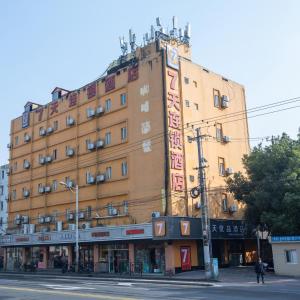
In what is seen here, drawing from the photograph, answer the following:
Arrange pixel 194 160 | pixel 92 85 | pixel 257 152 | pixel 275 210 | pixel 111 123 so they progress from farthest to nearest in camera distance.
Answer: pixel 92 85
pixel 111 123
pixel 194 160
pixel 257 152
pixel 275 210

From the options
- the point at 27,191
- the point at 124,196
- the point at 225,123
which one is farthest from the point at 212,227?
the point at 27,191

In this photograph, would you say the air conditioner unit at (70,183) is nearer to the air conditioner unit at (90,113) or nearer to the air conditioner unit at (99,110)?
the air conditioner unit at (90,113)

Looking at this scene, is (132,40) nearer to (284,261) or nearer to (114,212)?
(114,212)

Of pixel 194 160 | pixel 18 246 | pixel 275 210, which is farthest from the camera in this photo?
pixel 18 246

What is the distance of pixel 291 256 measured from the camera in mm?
32312

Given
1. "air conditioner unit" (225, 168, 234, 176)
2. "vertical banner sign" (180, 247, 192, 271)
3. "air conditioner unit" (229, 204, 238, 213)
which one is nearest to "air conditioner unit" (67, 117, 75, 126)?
"air conditioner unit" (225, 168, 234, 176)

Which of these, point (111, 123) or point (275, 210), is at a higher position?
point (111, 123)

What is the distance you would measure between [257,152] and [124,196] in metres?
12.3

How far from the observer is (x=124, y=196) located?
41000 mm

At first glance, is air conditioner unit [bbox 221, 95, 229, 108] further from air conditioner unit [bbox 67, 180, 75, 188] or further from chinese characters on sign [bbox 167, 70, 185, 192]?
air conditioner unit [bbox 67, 180, 75, 188]

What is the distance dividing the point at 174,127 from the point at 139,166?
15.2 feet

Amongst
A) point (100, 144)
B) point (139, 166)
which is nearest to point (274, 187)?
point (139, 166)

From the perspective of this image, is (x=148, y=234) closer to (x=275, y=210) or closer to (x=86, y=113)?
(x=275, y=210)

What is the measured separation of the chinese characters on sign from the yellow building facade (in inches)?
3.4
